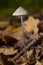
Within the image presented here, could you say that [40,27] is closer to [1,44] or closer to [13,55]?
[1,44]

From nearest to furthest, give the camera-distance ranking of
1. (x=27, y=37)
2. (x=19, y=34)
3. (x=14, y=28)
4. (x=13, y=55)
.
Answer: (x=13, y=55)
(x=27, y=37)
(x=19, y=34)
(x=14, y=28)

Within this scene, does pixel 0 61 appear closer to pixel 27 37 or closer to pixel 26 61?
pixel 26 61

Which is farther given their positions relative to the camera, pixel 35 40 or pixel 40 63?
pixel 35 40

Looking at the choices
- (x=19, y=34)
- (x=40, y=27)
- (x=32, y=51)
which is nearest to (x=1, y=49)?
(x=32, y=51)

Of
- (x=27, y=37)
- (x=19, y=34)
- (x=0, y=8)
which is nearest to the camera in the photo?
(x=0, y=8)

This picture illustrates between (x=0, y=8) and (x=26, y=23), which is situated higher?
(x=0, y=8)

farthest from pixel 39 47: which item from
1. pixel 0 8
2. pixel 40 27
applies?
pixel 0 8
